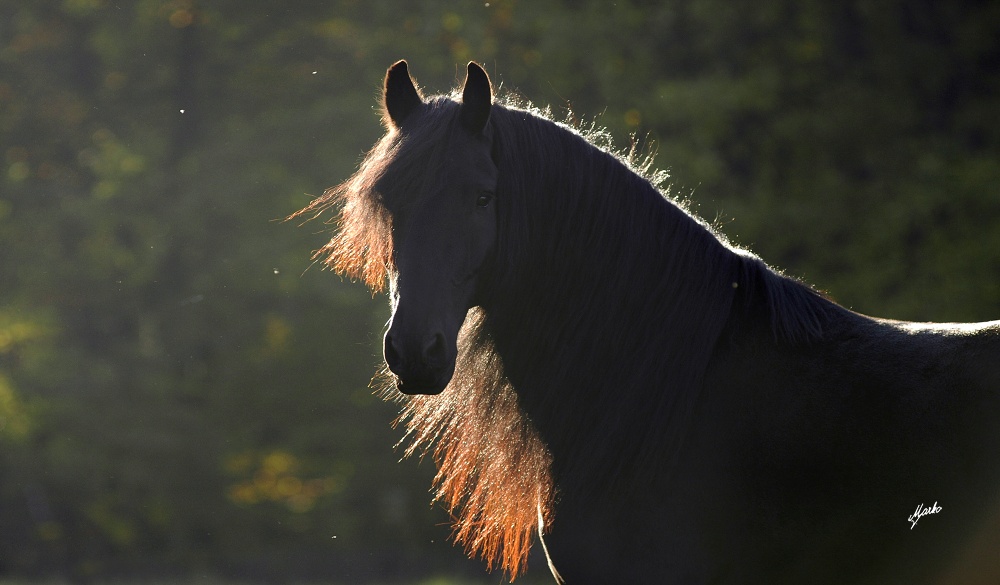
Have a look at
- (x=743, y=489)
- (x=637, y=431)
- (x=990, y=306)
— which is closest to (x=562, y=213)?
(x=637, y=431)

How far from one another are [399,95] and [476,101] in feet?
1.10

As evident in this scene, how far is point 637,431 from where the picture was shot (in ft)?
7.88

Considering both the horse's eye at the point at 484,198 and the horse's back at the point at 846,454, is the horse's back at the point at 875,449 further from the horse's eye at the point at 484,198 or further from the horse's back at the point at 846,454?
the horse's eye at the point at 484,198

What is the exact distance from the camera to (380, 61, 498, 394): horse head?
218 centimetres

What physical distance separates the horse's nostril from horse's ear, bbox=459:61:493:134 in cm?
61

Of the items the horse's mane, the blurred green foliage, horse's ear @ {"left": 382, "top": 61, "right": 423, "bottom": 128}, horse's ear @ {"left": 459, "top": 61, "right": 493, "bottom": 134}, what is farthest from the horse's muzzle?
the blurred green foliage

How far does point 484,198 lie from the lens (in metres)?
2.37

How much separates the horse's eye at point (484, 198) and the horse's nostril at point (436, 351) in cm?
39

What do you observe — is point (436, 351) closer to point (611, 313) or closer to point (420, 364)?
point (420, 364)

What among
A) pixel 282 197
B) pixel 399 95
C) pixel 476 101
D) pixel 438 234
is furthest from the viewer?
pixel 282 197

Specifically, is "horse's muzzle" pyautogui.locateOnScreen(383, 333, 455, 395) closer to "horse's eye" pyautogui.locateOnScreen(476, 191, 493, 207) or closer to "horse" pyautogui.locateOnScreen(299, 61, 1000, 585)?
"horse" pyautogui.locateOnScreen(299, 61, 1000, 585)
